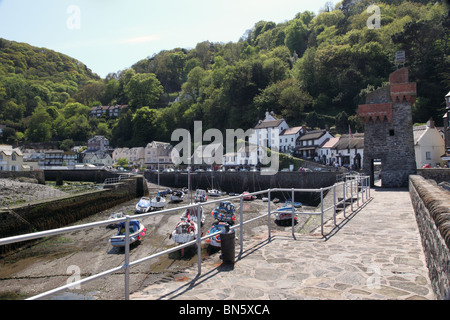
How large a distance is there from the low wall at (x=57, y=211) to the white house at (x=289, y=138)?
33722 mm

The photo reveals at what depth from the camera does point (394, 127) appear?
24.6 meters

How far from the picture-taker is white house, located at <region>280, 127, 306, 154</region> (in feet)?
191

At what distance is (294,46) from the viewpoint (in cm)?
10338

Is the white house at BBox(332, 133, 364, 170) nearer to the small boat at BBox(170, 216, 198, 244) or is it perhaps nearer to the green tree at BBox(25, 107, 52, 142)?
the small boat at BBox(170, 216, 198, 244)

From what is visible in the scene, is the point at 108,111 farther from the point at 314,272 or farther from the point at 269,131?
the point at 314,272

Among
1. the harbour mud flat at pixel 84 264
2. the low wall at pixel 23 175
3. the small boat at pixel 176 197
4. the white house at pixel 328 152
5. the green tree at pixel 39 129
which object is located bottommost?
the small boat at pixel 176 197

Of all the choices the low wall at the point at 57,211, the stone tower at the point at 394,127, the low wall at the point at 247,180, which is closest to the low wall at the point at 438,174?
the stone tower at the point at 394,127

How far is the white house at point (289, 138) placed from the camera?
191 ft

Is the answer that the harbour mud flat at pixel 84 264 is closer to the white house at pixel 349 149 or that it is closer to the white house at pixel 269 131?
the white house at pixel 349 149

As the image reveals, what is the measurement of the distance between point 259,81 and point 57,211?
6216 centimetres

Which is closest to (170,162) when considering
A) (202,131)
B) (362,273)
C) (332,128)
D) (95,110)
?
(202,131)

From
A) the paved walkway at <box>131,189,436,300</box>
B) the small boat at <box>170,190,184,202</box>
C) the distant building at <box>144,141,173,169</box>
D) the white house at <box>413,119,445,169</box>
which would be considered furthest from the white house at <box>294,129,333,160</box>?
the paved walkway at <box>131,189,436,300</box>

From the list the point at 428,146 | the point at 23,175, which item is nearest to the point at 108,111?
the point at 23,175

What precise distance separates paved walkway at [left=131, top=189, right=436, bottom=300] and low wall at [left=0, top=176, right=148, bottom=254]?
15796 millimetres
